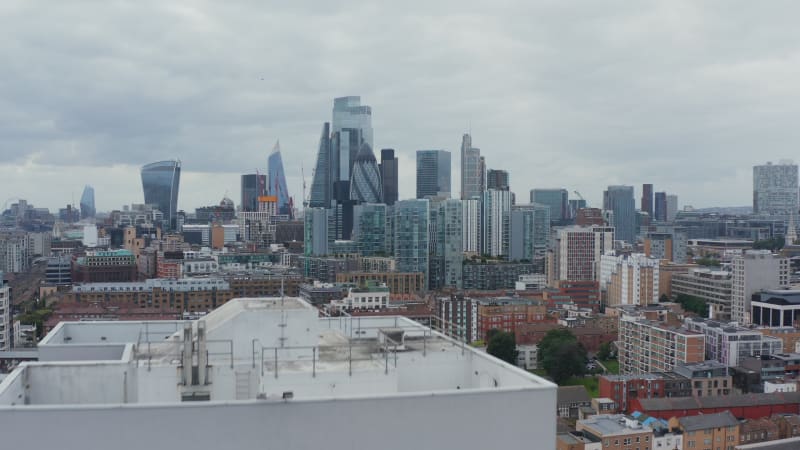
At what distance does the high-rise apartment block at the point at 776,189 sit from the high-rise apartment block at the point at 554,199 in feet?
61.3

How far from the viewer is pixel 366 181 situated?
217ft

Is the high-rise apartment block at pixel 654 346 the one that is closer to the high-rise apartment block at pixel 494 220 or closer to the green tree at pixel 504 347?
the green tree at pixel 504 347

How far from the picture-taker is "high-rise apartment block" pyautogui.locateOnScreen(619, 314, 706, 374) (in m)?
15.8

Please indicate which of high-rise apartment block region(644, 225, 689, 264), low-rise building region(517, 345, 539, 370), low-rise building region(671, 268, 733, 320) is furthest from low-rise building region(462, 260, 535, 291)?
low-rise building region(517, 345, 539, 370)

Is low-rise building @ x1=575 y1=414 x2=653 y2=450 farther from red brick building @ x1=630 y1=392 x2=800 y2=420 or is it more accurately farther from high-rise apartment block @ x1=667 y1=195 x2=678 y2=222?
high-rise apartment block @ x1=667 y1=195 x2=678 y2=222

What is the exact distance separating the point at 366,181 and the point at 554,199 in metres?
23.9

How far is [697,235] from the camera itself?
61.8 m

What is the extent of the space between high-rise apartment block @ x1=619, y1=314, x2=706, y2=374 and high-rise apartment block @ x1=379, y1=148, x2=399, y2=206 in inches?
2166

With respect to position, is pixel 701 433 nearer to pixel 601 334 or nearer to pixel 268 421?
pixel 601 334

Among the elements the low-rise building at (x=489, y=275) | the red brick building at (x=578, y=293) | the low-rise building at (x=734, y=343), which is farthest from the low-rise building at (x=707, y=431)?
the low-rise building at (x=489, y=275)

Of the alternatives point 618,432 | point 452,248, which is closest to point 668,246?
point 452,248

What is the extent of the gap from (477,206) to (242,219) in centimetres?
3364

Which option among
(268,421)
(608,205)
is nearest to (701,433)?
(268,421)

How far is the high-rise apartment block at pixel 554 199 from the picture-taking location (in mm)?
79500
